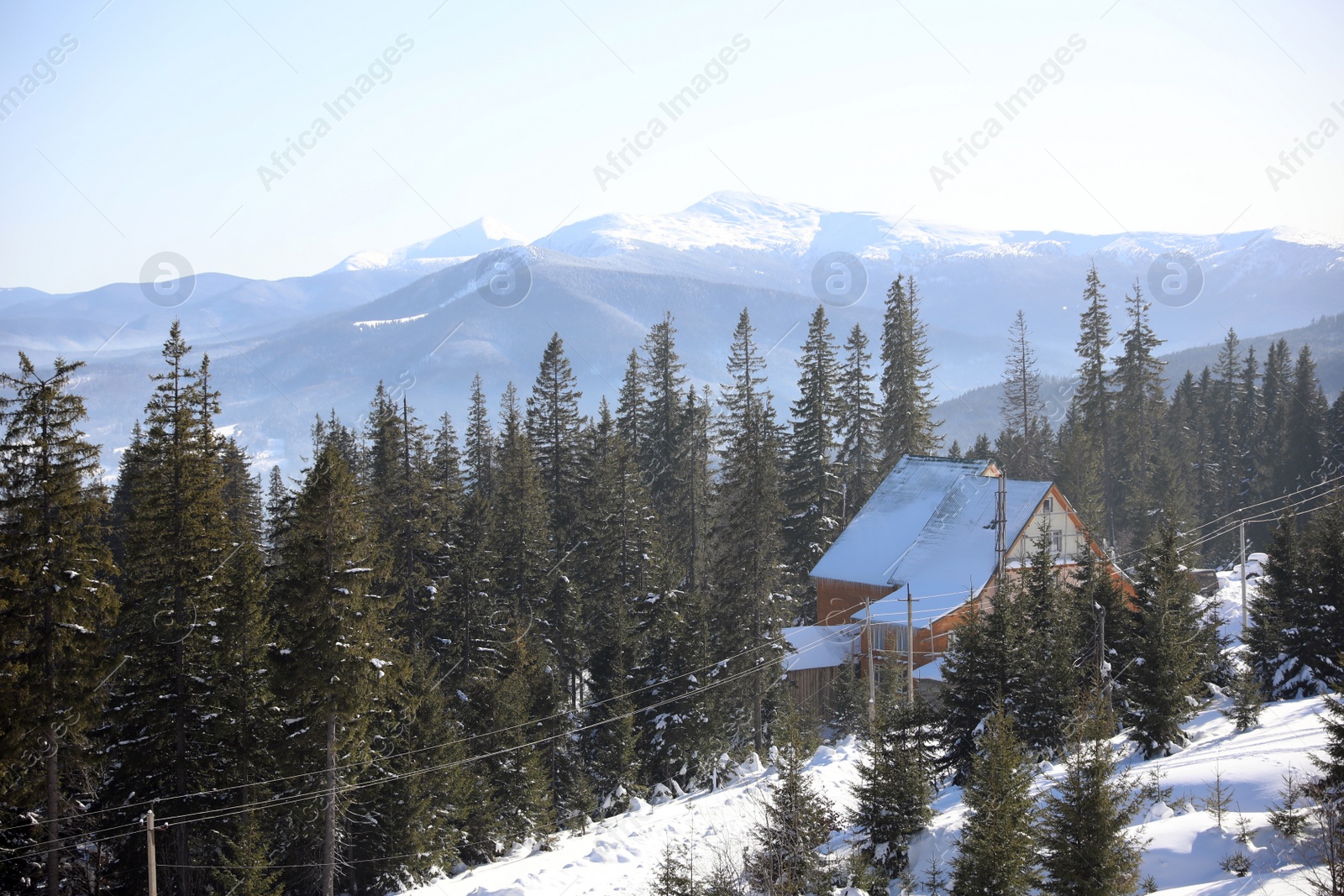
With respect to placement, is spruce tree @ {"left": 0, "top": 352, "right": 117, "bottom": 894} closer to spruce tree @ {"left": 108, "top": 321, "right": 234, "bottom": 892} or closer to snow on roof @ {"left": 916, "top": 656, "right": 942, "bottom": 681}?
spruce tree @ {"left": 108, "top": 321, "right": 234, "bottom": 892}

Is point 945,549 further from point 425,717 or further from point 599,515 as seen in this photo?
point 425,717

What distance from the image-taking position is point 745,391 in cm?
5375

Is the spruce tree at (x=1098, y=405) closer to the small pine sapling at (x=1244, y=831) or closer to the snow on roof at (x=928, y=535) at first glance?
the snow on roof at (x=928, y=535)

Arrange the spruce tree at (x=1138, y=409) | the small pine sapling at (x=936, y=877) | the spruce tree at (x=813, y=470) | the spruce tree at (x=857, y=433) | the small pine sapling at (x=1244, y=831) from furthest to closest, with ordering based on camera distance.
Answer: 1. the spruce tree at (x=1138, y=409)
2. the spruce tree at (x=857, y=433)
3. the spruce tree at (x=813, y=470)
4. the small pine sapling at (x=936, y=877)
5. the small pine sapling at (x=1244, y=831)

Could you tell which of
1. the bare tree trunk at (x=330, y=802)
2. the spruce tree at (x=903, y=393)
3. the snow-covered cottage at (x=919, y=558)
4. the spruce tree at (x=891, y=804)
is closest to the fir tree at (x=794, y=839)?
the spruce tree at (x=891, y=804)

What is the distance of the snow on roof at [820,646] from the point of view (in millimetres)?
38219

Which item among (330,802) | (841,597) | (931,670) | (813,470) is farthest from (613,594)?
(330,802)

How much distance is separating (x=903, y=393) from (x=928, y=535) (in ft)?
48.9

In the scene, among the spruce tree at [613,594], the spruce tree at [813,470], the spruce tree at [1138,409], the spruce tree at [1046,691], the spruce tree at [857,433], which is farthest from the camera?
the spruce tree at [1138,409]

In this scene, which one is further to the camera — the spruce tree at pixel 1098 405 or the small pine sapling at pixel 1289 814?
the spruce tree at pixel 1098 405

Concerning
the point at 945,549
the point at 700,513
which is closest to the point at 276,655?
the point at 945,549

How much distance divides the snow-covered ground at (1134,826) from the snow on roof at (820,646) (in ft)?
23.2

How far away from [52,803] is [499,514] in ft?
81.2

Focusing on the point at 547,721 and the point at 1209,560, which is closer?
the point at 547,721
